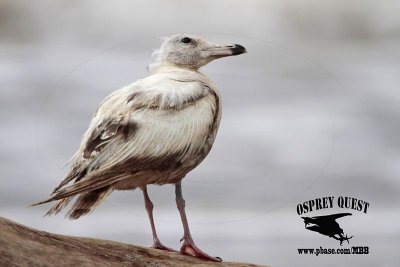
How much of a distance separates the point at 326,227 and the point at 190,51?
69.1 inches

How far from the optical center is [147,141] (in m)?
4.31

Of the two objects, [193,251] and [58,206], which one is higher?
[58,206]

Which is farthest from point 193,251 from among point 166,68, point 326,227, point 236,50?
point 326,227

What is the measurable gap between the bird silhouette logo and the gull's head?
4.88 ft

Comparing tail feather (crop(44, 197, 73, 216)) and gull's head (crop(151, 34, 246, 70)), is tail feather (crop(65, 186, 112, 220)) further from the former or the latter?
gull's head (crop(151, 34, 246, 70))

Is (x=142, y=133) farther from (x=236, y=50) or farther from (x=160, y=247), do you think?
(x=236, y=50)

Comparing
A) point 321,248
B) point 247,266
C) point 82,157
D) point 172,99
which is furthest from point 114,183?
point 321,248

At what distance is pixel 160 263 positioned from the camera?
173 inches

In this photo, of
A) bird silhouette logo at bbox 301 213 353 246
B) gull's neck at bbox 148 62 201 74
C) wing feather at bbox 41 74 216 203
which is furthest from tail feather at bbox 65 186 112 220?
bird silhouette logo at bbox 301 213 353 246

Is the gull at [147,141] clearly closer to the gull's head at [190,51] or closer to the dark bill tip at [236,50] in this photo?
the gull's head at [190,51]

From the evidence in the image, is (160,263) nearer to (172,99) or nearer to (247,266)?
(247,266)

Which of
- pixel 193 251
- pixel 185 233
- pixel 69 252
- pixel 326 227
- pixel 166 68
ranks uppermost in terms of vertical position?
pixel 166 68

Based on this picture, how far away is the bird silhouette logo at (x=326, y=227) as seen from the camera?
572cm

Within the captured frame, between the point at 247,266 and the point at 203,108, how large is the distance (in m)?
0.98
